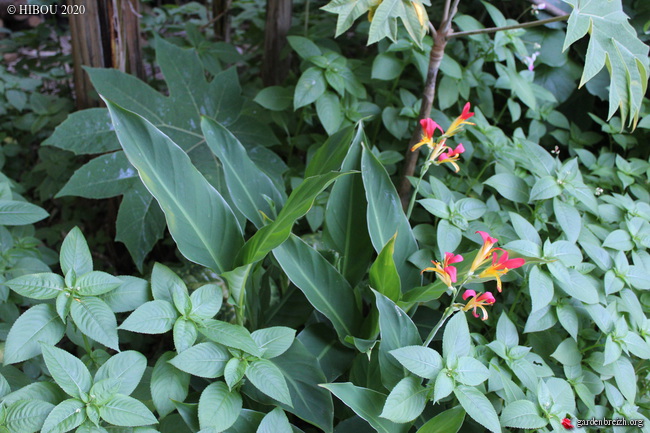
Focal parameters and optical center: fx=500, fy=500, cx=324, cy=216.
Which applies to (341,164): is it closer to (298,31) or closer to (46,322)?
(46,322)

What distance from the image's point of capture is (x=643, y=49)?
43.9 inches

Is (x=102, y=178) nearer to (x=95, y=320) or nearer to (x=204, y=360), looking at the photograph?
(x=95, y=320)

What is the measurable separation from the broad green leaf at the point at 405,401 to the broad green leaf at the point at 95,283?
532 mm

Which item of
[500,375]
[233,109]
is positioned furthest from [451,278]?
[233,109]

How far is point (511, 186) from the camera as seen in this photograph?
128 centimetres

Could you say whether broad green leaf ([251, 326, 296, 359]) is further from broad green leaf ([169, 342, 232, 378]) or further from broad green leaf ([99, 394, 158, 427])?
broad green leaf ([99, 394, 158, 427])

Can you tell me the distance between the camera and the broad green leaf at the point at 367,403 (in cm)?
89

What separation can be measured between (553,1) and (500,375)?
1325mm

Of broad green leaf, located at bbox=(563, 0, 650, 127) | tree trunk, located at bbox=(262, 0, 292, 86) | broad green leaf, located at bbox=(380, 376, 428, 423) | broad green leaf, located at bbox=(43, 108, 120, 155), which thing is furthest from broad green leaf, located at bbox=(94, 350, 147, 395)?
tree trunk, located at bbox=(262, 0, 292, 86)

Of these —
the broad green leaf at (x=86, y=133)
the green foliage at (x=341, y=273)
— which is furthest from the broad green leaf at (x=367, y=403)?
the broad green leaf at (x=86, y=133)

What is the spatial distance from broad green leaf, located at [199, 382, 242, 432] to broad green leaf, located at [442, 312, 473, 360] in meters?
0.38

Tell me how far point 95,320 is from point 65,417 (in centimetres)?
16

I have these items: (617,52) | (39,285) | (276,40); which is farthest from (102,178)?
(617,52)

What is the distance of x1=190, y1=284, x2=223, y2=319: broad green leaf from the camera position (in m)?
0.93
